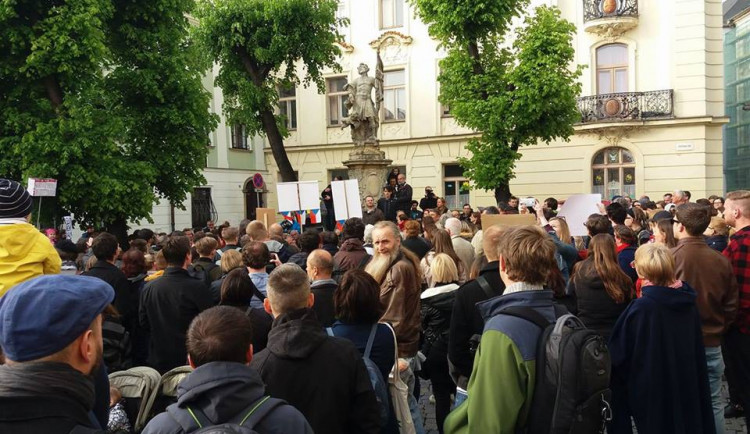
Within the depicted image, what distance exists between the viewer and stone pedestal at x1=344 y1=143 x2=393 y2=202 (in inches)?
682

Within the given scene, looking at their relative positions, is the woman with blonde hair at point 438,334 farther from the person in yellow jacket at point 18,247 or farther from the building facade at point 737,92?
the building facade at point 737,92

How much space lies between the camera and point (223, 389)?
7.39ft

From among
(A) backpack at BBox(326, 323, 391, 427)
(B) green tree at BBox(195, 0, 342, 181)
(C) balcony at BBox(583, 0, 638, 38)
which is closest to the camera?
(A) backpack at BBox(326, 323, 391, 427)

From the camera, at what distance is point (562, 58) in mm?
19984

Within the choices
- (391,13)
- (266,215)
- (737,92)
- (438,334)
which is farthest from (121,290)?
(737,92)

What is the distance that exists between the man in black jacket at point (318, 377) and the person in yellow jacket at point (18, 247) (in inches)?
63.3

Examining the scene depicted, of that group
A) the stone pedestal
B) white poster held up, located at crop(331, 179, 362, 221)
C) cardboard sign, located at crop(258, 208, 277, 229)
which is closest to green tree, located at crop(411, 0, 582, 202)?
the stone pedestal

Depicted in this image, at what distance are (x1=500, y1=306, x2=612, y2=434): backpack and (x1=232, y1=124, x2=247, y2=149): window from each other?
29444 millimetres

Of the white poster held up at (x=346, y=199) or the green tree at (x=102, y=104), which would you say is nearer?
the white poster held up at (x=346, y=199)

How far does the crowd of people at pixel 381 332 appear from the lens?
2.03 metres

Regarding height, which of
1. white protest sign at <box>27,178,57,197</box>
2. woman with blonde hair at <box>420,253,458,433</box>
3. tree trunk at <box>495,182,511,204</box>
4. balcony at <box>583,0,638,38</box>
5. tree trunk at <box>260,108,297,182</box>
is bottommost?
woman with blonde hair at <box>420,253,458,433</box>

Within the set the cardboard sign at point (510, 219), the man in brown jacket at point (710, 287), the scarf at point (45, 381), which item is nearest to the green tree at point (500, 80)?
the cardboard sign at point (510, 219)

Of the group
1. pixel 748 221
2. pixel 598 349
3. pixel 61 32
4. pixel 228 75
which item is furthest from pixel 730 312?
pixel 228 75

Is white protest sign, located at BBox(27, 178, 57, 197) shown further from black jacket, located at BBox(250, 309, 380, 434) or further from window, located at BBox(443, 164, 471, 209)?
window, located at BBox(443, 164, 471, 209)
